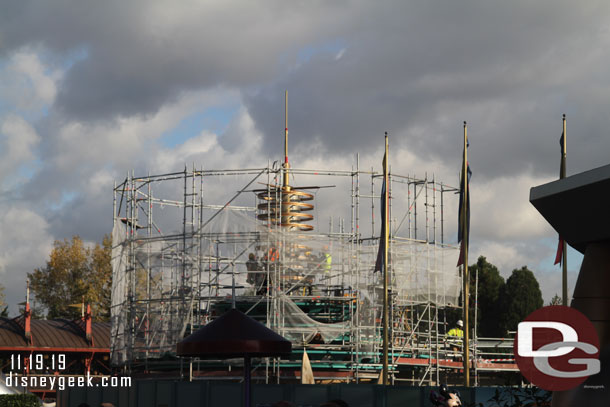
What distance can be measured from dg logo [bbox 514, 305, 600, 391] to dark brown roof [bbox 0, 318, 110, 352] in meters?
42.4

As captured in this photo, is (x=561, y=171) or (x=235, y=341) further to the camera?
(x=561, y=171)

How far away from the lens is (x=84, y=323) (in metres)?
54.7

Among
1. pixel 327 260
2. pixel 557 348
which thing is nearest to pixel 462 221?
pixel 327 260

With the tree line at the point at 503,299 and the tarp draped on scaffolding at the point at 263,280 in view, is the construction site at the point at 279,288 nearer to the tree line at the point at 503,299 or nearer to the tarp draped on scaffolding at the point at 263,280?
the tarp draped on scaffolding at the point at 263,280

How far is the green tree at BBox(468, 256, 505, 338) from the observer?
73.8 metres

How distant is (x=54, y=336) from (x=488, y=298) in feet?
129

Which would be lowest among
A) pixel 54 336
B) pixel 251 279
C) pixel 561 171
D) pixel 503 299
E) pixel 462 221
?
pixel 54 336

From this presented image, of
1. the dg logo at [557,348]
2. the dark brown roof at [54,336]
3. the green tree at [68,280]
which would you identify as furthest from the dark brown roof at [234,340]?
the green tree at [68,280]

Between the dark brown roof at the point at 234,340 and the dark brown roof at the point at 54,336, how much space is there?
120 ft

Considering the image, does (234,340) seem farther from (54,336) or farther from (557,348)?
(54,336)

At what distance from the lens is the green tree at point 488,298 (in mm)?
73812

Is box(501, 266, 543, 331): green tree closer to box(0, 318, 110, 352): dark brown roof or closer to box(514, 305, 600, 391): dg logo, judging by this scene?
box(0, 318, 110, 352): dark brown roof

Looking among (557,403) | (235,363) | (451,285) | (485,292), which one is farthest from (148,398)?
(485,292)

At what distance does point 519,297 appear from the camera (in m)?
73.7
